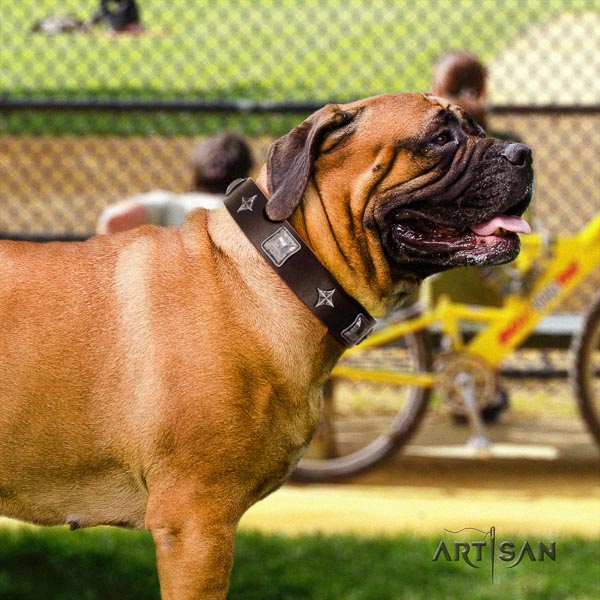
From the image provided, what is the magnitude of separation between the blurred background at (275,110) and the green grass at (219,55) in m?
0.03

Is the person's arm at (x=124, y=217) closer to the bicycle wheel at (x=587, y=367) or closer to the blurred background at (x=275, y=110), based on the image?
the blurred background at (x=275, y=110)

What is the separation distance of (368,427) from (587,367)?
1.11 meters

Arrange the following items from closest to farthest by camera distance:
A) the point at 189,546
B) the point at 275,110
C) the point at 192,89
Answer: the point at 189,546, the point at 275,110, the point at 192,89

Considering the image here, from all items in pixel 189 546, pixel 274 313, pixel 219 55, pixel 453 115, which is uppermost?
pixel 453 115

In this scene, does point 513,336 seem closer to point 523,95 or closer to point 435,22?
point 523,95

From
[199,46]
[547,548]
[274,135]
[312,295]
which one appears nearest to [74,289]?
[312,295]

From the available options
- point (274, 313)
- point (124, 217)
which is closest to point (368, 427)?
point (124, 217)

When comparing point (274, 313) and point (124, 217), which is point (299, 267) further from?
point (124, 217)

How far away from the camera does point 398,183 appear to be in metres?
2.64

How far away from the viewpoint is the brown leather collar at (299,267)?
259cm

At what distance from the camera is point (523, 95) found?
10414 millimetres

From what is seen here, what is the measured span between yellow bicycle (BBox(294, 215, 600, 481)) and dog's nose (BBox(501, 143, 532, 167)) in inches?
90.8

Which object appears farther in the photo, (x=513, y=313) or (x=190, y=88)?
(x=190, y=88)

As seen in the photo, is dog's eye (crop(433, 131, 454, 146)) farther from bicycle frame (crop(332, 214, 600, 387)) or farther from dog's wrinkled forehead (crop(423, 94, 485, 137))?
bicycle frame (crop(332, 214, 600, 387))
